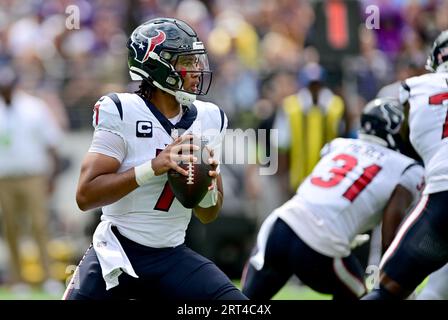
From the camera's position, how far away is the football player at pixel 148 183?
4.85 metres

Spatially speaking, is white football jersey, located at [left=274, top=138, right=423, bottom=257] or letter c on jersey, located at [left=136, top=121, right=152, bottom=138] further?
white football jersey, located at [left=274, top=138, right=423, bottom=257]

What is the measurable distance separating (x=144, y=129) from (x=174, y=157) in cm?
30

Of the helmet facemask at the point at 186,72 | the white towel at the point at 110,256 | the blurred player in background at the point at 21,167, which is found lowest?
the blurred player in background at the point at 21,167

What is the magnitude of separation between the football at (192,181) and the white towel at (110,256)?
385 millimetres

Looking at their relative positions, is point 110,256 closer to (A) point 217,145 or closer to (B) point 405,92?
(A) point 217,145

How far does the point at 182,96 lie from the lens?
5031mm

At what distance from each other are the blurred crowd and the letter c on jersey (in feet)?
19.8

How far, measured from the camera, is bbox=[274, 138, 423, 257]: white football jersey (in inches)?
260

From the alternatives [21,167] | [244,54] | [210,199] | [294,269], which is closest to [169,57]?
[210,199]

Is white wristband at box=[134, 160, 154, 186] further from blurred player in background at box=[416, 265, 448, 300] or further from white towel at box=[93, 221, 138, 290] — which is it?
blurred player in background at box=[416, 265, 448, 300]

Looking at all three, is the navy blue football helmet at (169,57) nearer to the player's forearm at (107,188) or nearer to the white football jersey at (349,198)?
the player's forearm at (107,188)

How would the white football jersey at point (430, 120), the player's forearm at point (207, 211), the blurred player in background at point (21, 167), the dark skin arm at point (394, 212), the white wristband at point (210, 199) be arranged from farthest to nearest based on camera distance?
the blurred player in background at point (21, 167), the dark skin arm at point (394, 212), the white football jersey at point (430, 120), the player's forearm at point (207, 211), the white wristband at point (210, 199)

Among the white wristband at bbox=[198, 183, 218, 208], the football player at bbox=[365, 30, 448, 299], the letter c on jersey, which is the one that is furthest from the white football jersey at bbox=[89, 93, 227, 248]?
the football player at bbox=[365, 30, 448, 299]

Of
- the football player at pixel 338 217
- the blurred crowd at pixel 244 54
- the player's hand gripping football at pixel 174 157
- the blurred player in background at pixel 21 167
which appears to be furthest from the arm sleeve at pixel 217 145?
the blurred player in background at pixel 21 167
